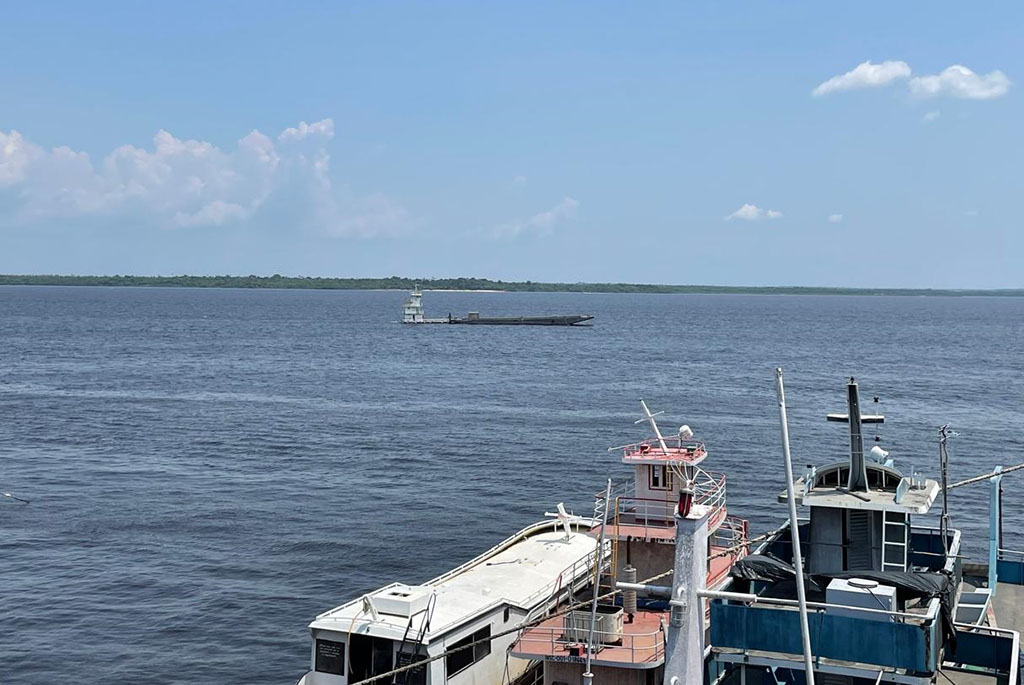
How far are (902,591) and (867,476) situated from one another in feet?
19.2

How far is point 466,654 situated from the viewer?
28.4 meters

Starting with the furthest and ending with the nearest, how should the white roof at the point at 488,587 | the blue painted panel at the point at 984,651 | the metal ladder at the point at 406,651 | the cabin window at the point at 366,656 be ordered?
the white roof at the point at 488,587
the cabin window at the point at 366,656
the metal ladder at the point at 406,651
the blue painted panel at the point at 984,651

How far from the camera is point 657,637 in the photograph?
24578 mm

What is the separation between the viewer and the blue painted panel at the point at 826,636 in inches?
832

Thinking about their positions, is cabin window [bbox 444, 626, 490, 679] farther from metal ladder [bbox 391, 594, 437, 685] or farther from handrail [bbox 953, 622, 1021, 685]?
handrail [bbox 953, 622, 1021, 685]

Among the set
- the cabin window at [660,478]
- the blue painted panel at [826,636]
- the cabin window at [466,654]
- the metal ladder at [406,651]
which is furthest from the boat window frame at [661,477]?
the blue painted panel at [826,636]

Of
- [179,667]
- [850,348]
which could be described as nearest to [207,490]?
[179,667]

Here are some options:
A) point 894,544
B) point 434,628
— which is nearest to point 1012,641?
point 894,544

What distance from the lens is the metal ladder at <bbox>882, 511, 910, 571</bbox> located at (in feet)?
90.6

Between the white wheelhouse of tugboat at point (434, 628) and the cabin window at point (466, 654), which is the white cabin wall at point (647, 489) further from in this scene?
the cabin window at point (466, 654)

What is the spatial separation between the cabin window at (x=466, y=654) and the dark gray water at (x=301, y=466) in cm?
939

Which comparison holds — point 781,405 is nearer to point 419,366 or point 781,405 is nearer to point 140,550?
point 140,550

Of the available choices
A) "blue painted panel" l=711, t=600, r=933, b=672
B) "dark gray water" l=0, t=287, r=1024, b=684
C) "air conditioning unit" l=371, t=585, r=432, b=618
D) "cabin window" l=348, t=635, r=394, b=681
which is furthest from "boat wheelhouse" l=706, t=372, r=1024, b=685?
"dark gray water" l=0, t=287, r=1024, b=684

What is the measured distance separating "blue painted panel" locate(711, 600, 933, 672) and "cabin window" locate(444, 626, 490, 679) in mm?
6910
